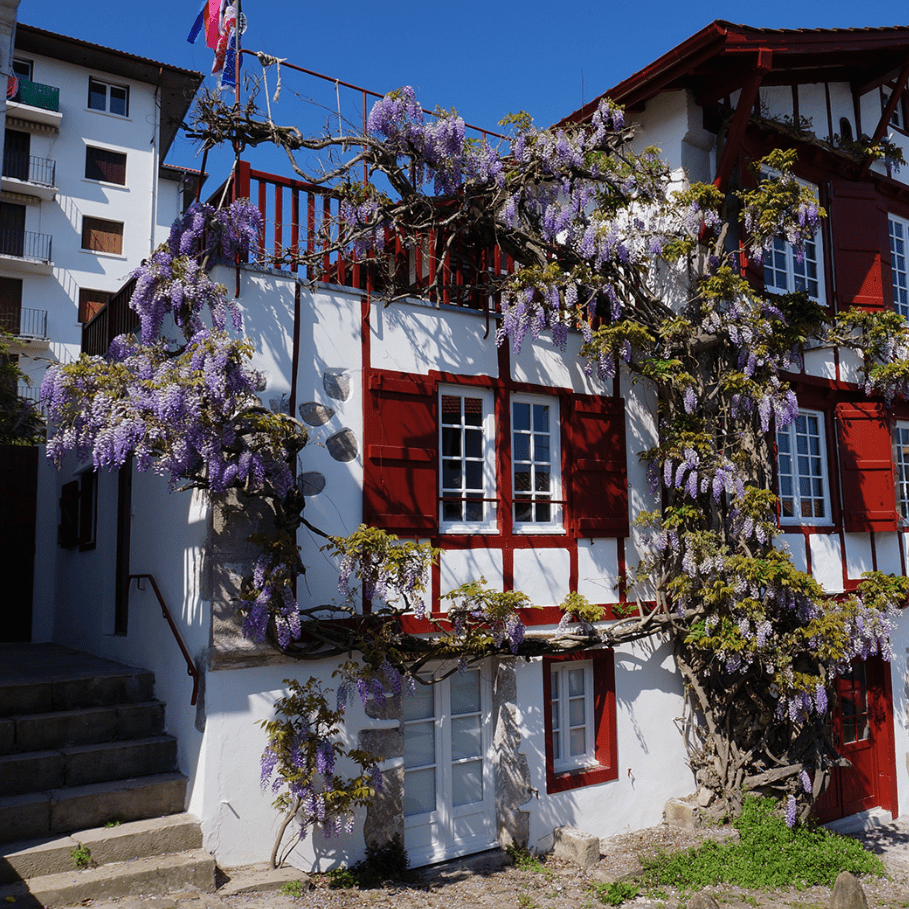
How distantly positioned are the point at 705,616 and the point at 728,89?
553cm

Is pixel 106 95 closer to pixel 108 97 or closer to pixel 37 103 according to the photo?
pixel 108 97

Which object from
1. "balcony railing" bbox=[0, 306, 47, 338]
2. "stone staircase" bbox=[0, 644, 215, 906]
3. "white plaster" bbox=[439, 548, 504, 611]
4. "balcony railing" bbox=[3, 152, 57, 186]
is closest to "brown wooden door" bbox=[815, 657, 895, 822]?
"white plaster" bbox=[439, 548, 504, 611]

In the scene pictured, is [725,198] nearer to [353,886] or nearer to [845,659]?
[845,659]

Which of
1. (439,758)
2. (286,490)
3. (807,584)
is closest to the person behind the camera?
(286,490)

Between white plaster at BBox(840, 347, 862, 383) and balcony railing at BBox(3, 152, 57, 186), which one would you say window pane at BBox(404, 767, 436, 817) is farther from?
balcony railing at BBox(3, 152, 57, 186)

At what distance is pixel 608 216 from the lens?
8195 mm

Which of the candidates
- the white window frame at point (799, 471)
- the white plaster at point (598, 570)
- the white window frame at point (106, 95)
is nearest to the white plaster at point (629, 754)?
the white plaster at point (598, 570)

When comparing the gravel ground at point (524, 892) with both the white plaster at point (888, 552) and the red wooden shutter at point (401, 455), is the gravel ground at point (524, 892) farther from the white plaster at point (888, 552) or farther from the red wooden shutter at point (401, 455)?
the white plaster at point (888, 552)

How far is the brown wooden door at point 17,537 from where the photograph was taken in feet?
34.2

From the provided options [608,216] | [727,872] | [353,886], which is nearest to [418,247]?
[608,216]

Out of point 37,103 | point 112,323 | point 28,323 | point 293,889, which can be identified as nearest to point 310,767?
point 293,889

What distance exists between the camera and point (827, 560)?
9570mm

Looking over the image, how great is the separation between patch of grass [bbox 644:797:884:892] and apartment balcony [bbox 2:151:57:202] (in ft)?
74.1

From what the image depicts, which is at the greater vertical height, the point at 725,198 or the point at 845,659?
the point at 725,198
